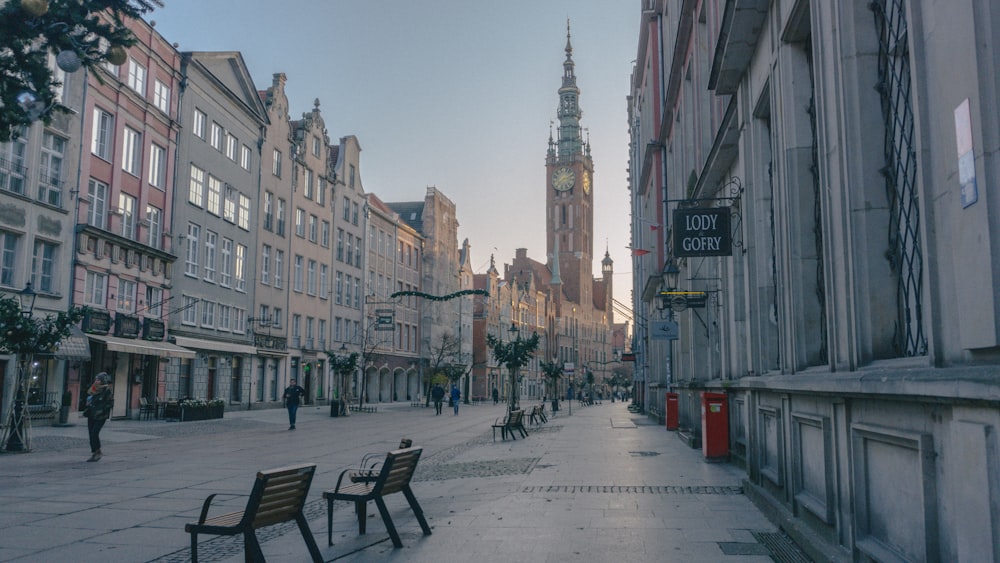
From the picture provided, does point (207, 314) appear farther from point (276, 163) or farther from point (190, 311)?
point (276, 163)

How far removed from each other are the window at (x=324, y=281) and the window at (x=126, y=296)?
2109 centimetres

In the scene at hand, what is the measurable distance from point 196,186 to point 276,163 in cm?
1021

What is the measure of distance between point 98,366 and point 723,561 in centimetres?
2998

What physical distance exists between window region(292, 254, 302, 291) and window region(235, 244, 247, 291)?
582 cm

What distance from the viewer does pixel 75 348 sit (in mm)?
28375

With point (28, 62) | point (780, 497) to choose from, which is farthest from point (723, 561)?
point (28, 62)

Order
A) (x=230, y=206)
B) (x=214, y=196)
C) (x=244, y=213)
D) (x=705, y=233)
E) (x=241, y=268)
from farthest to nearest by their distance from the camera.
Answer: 1. (x=244, y=213)
2. (x=241, y=268)
3. (x=230, y=206)
4. (x=214, y=196)
5. (x=705, y=233)

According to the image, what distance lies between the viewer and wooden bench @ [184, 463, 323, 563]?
6047 mm

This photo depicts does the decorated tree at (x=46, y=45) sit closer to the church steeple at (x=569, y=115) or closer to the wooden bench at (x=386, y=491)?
the wooden bench at (x=386, y=491)

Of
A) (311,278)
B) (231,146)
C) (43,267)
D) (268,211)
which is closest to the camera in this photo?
(43,267)

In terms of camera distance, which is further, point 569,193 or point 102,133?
point 569,193

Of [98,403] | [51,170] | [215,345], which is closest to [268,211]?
[215,345]

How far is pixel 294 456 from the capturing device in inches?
725

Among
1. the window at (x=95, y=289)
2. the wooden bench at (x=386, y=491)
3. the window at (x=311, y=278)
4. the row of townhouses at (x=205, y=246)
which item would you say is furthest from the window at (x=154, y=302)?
the wooden bench at (x=386, y=491)
